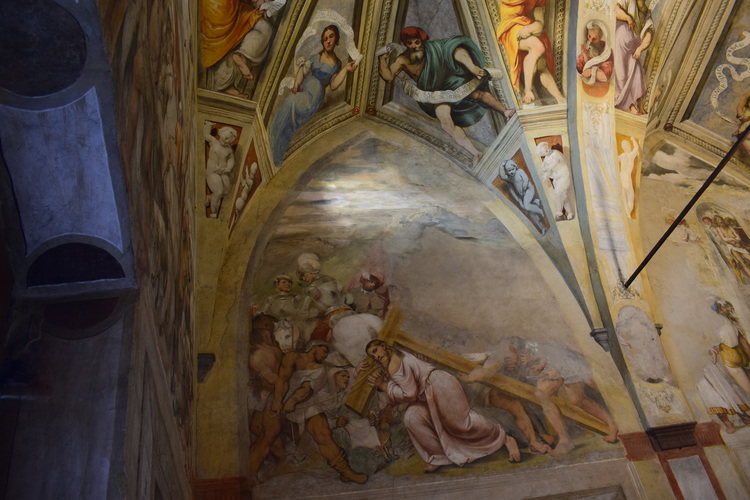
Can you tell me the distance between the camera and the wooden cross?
25.7 feet

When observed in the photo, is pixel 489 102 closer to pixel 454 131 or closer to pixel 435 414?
pixel 454 131

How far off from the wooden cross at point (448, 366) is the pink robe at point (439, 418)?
16 cm

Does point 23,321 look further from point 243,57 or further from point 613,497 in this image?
point 613,497

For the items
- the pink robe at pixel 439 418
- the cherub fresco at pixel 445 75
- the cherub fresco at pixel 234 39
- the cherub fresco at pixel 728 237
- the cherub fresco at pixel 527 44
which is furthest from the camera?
the cherub fresco at pixel 728 237

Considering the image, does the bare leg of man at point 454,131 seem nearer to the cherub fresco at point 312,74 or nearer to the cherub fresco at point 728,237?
the cherub fresco at point 312,74

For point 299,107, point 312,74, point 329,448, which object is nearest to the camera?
point 329,448

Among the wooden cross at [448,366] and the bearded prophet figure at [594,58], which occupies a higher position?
the bearded prophet figure at [594,58]

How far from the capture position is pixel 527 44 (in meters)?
8.55

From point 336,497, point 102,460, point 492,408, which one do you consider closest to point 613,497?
point 492,408

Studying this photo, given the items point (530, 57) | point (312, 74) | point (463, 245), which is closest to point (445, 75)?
point (530, 57)

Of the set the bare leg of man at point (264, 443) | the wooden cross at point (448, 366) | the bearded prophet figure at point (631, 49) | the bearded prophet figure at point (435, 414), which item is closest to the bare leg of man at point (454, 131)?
the bearded prophet figure at point (631, 49)

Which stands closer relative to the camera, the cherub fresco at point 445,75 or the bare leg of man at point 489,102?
the cherub fresco at point 445,75

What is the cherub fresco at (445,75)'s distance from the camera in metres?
8.70

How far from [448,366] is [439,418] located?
64 cm
